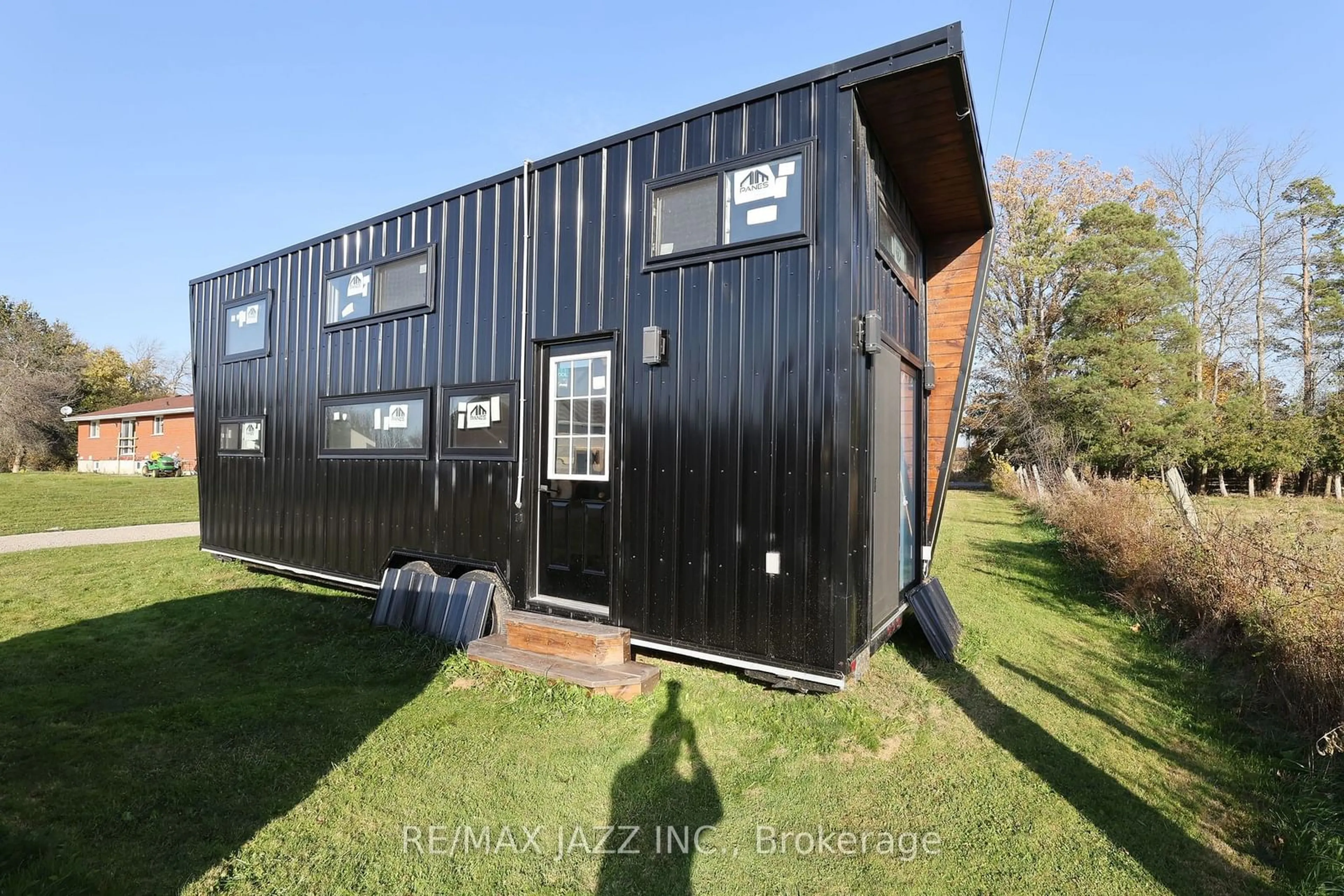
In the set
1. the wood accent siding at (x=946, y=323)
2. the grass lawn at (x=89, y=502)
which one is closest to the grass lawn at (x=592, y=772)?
the wood accent siding at (x=946, y=323)

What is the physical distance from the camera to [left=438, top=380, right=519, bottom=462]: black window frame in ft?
15.3

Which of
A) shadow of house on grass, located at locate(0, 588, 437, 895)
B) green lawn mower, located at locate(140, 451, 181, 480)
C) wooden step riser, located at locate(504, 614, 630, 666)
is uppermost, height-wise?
green lawn mower, located at locate(140, 451, 181, 480)

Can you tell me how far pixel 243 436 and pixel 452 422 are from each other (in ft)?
12.0

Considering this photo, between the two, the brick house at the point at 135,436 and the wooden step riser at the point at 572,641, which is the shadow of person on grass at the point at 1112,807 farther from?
the brick house at the point at 135,436

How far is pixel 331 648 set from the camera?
15.3 feet

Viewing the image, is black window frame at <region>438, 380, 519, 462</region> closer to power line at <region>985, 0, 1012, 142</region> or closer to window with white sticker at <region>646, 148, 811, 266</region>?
window with white sticker at <region>646, 148, 811, 266</region>

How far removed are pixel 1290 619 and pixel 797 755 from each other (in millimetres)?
3067

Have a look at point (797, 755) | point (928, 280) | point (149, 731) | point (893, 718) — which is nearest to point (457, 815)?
point (797, 755)

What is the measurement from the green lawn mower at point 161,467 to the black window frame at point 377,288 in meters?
23.8

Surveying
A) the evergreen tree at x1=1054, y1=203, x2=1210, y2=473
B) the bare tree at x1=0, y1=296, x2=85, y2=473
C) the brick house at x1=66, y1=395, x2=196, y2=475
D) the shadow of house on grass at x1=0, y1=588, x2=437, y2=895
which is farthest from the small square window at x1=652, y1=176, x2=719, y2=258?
the bare tree at x1=0, y1=296, x2=85, y2=473

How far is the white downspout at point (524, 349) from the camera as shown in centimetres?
461

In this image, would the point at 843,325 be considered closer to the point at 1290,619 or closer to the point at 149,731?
the point at 1290,619

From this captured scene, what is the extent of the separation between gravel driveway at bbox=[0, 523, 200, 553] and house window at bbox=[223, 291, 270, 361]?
14.5ft

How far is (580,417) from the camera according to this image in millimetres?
4457
